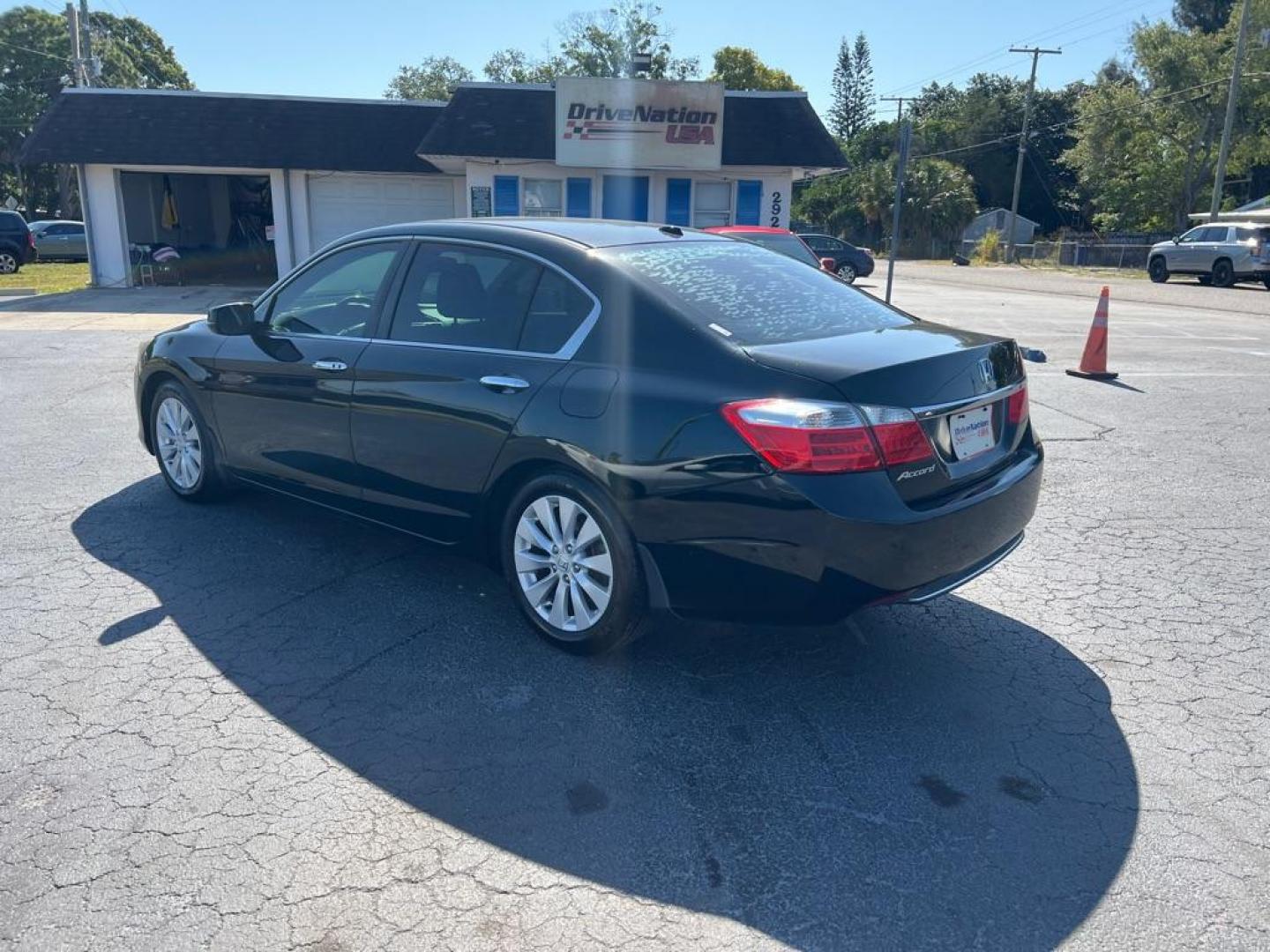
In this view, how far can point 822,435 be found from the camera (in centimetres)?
326

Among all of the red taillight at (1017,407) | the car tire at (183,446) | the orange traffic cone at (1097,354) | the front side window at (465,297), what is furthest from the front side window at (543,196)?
the red taillight at (1017,407)

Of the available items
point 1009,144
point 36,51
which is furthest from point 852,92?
point 36,51

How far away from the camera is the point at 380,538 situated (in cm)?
536

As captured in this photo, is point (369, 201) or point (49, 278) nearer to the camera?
point (369, 201)

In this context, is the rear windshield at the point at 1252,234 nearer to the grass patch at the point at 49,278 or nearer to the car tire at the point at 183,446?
the car tire at the point at 183,446

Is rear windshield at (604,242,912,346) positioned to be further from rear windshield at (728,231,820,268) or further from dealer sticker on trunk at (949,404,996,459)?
rear windshield at (728,231,820,268)

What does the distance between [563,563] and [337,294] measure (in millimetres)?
2036

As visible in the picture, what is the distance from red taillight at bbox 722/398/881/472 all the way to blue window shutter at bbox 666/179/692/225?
20033mm

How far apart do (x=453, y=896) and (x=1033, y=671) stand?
2.44m

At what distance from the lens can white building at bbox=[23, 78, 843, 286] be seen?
21094 mm

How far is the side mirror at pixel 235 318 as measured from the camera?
202 inches

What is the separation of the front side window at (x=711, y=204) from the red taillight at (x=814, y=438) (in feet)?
66.0

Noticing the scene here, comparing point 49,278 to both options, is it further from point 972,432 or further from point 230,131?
point 972,432

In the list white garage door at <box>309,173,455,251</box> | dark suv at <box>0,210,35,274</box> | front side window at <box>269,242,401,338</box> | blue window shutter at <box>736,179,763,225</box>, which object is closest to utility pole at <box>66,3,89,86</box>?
dark suv at <box>0,210,35,274</box>
